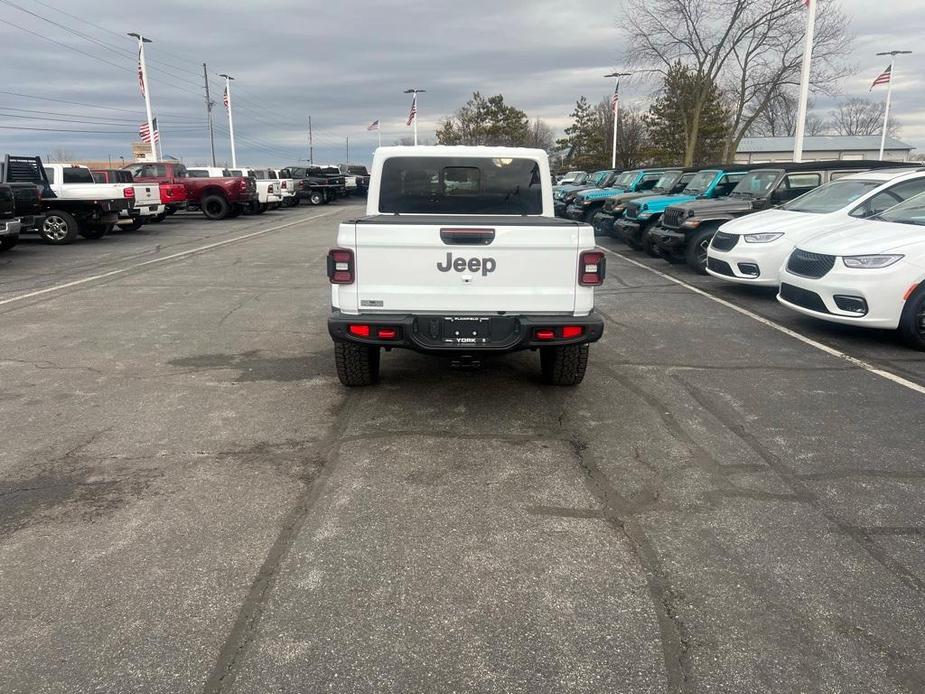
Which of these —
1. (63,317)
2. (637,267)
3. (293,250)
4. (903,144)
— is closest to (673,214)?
(637,267)

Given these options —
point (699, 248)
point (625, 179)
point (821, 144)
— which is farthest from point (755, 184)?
point (821, 144)

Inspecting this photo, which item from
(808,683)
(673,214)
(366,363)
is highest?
(673,214)

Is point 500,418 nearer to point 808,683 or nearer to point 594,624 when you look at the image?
point 594,624

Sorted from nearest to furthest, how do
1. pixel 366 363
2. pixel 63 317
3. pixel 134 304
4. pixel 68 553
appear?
pixel 68 553 → pixel 366 363 → pixel 63 317 → pixel 134 304

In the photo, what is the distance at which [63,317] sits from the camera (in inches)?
332

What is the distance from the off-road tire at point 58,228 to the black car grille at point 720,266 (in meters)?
14.4

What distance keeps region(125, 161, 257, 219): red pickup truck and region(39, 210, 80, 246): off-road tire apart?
9.01 metres

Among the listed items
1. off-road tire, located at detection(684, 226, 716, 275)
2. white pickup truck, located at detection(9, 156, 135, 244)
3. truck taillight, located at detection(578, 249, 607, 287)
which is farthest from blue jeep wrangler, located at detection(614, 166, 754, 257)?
white pickup truck, located at detection(9, 156, 135, 244)

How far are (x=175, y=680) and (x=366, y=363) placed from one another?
3.27m

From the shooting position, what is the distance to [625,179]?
21.4 meters

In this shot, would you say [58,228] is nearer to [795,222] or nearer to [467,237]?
[467,237]

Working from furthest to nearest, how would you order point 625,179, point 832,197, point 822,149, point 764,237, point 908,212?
point 822,149
point 625,179
point 832,197
point 764,237
point 908,212

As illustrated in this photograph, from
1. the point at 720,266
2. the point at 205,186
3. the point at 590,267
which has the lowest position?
the point at 720,266

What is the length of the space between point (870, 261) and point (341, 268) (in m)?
5.37
